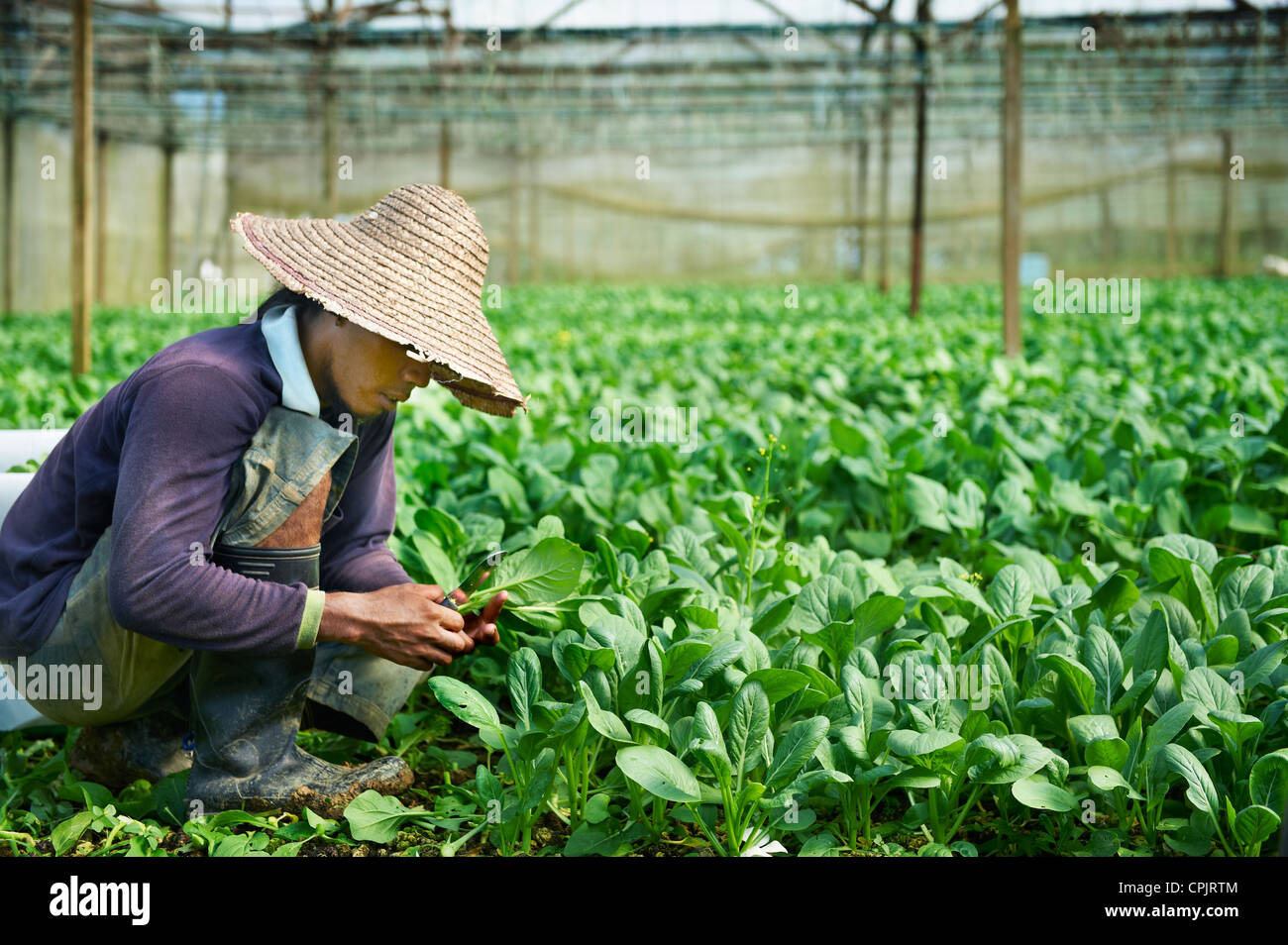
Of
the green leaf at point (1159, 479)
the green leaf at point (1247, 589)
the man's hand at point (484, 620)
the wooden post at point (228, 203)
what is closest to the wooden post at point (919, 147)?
the green leaf at point (1159, 479)

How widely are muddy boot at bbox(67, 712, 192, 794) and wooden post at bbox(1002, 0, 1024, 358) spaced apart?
7.16 meters

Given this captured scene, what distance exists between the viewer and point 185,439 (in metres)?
2.02

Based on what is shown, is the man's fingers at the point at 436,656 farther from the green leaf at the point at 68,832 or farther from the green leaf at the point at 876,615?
the green leaf at the point at 876,615

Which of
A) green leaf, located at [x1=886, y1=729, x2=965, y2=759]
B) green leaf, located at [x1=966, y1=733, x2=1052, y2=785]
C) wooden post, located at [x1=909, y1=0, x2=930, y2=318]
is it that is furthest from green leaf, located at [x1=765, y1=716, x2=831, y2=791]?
wooden post, located at [x1=909, y1=0, x2=930, y2=318]

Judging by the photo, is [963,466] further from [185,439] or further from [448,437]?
[185,439]

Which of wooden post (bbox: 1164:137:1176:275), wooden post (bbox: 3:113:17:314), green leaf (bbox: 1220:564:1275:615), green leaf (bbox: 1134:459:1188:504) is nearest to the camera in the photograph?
green leaf (bbox: 1220:564:1275:615)

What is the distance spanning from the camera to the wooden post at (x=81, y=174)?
7.37 metres

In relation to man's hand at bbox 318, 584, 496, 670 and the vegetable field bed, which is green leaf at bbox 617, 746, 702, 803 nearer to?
the vegetable field bed

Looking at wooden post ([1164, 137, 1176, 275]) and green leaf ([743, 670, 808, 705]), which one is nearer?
green leaf ([743, 670, 808, 705])

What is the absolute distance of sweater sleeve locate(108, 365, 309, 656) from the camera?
6.54 feet

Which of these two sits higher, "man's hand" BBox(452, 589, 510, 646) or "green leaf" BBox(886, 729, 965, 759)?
"man's hand" BBox(452, 589, 510, 646)

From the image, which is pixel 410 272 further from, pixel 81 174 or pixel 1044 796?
pixel 81 174

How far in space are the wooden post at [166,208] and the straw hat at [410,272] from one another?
21272mm

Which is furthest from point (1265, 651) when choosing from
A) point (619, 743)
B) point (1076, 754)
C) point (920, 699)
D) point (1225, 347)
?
point (1225, 347)
